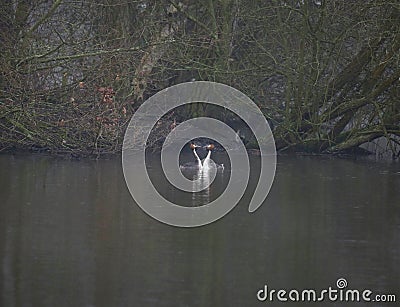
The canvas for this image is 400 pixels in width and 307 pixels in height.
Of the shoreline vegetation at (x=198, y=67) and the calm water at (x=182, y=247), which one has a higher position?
the shoreline vegetation at (x=198, y=67)

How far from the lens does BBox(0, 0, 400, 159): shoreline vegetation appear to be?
1644 cm

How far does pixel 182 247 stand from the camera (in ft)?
29.1

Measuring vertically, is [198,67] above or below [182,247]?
above

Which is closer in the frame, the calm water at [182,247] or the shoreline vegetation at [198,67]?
the calm water at [182,247]

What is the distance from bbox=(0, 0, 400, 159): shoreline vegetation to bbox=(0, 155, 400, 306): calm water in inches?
113

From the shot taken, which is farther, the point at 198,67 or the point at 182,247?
the point at 198,67

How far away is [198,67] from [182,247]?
10846 mm

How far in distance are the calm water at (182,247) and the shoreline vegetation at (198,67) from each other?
287cm

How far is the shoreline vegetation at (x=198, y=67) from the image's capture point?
16438 mm

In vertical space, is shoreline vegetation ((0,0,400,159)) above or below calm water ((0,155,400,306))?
above

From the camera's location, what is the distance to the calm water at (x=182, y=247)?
7.14 m

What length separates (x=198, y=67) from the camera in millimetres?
19453

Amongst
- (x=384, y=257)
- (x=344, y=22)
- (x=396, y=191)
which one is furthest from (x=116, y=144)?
(x=384, y=257)

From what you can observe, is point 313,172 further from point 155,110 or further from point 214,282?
point 214,282
